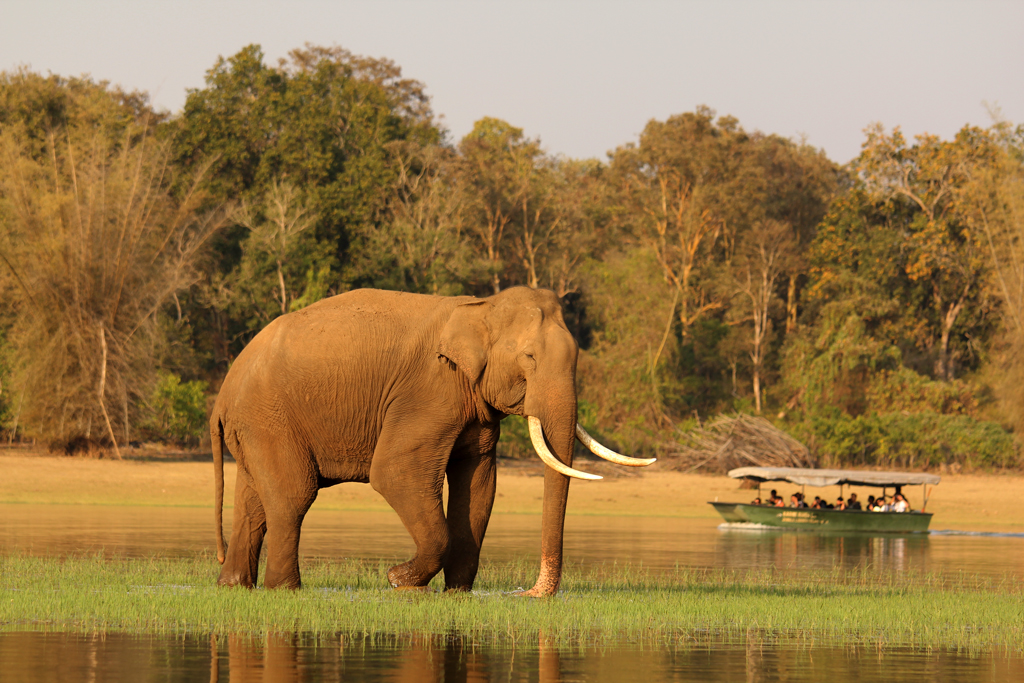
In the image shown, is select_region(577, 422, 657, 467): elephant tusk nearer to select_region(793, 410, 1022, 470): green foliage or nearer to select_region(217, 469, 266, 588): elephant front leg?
select_region(217, 469, 266, 588): elephant front leg

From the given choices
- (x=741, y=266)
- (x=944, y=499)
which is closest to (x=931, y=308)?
(x=741, y=266)

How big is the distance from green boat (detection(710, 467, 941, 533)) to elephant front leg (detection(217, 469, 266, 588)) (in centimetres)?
1874

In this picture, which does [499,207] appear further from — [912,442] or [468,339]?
[468,339]

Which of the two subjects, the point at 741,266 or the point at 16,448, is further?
the point at 741,266

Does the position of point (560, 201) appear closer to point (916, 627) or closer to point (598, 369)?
point (598, 369)

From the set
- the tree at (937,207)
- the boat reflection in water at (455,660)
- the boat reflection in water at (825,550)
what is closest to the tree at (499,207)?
the tree at (937,207)

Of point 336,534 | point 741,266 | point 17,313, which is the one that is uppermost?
point 741,266

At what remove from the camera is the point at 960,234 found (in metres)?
51.6

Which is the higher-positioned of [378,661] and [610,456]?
[610,456]

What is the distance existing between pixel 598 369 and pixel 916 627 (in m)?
39.8

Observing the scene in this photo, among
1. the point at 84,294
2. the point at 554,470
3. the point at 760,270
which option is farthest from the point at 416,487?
the point at 760,270

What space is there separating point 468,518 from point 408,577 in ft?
2.73

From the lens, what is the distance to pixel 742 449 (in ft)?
134

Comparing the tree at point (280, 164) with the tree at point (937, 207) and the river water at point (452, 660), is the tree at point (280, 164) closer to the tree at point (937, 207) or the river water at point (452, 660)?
the tree at point (937, 207)
